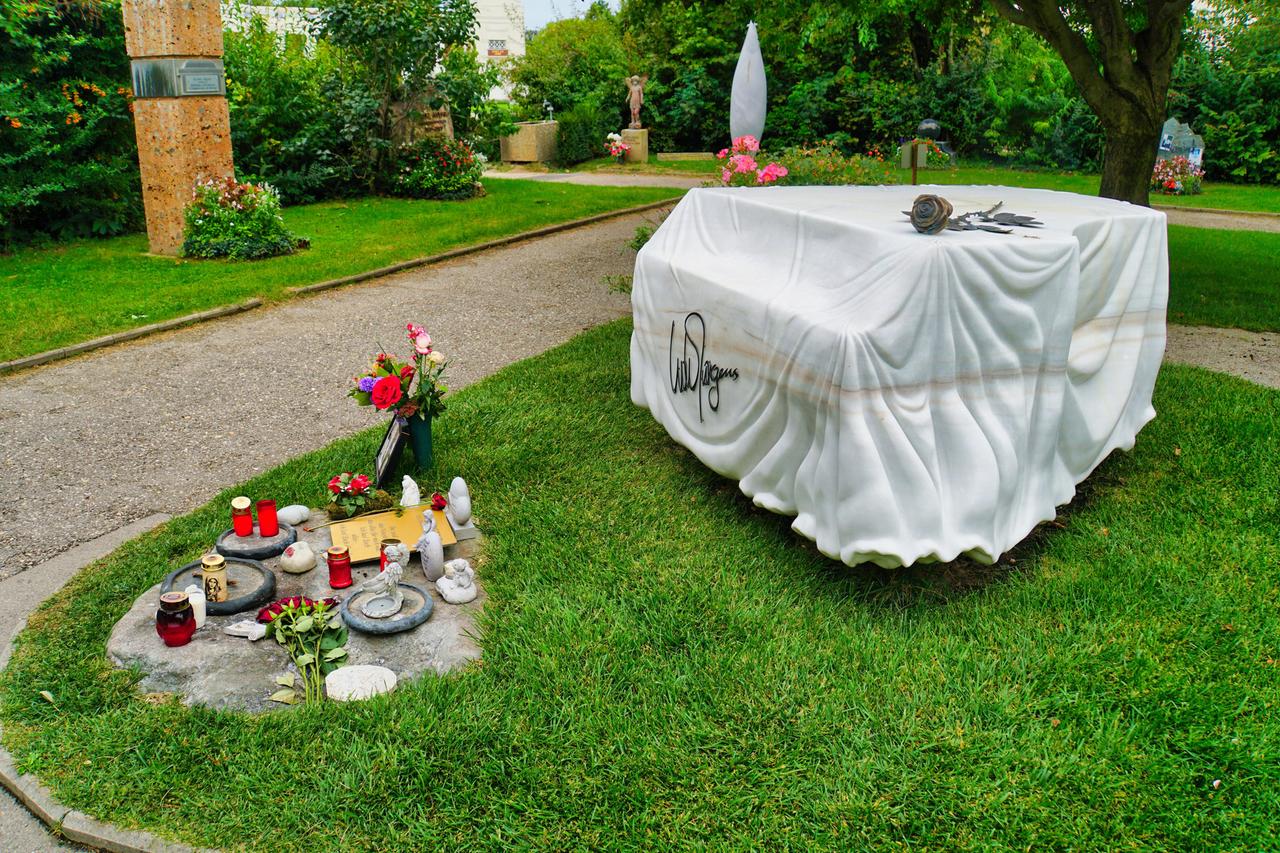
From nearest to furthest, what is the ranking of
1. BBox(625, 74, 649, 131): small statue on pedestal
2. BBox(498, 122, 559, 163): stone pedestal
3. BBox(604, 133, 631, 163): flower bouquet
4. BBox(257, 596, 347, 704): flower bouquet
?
BBox(257, 596, 347, 704): flower bouquet
BBox(604, 133, 631, 163): flower bouquet
BBox(498, 122, 559, 163): stone pedestal
BBox(625, 74, 649, 131): small statue on pedestal

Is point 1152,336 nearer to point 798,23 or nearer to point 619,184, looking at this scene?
point 619,184

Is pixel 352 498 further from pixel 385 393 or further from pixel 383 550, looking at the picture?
pixel 383 550

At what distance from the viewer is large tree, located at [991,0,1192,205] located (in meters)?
8.88

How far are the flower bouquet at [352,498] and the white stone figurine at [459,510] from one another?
51cm

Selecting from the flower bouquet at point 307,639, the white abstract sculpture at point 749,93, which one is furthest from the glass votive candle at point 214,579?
the white abstract sculpture at point 749,93

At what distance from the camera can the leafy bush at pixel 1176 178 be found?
17297mm

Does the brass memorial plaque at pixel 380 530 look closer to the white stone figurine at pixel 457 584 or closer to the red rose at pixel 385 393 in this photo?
the white stone figurine at pixel 457 584

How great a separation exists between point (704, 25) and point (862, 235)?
21.3m

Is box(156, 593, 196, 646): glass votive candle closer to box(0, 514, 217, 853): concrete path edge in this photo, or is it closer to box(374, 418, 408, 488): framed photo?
box(0, 514, 217, 853): concrete path edge

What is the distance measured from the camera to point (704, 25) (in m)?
23.4

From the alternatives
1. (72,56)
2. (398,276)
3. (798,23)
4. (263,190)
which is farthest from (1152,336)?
(798,23)

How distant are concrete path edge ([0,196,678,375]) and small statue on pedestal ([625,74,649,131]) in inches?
352

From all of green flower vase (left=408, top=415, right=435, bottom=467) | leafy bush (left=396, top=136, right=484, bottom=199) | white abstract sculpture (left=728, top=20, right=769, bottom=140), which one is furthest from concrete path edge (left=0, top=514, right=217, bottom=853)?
leafy bush (left=396, top=136, right=484, bottom=199)

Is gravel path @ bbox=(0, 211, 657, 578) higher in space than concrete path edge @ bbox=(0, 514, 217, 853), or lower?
higher
